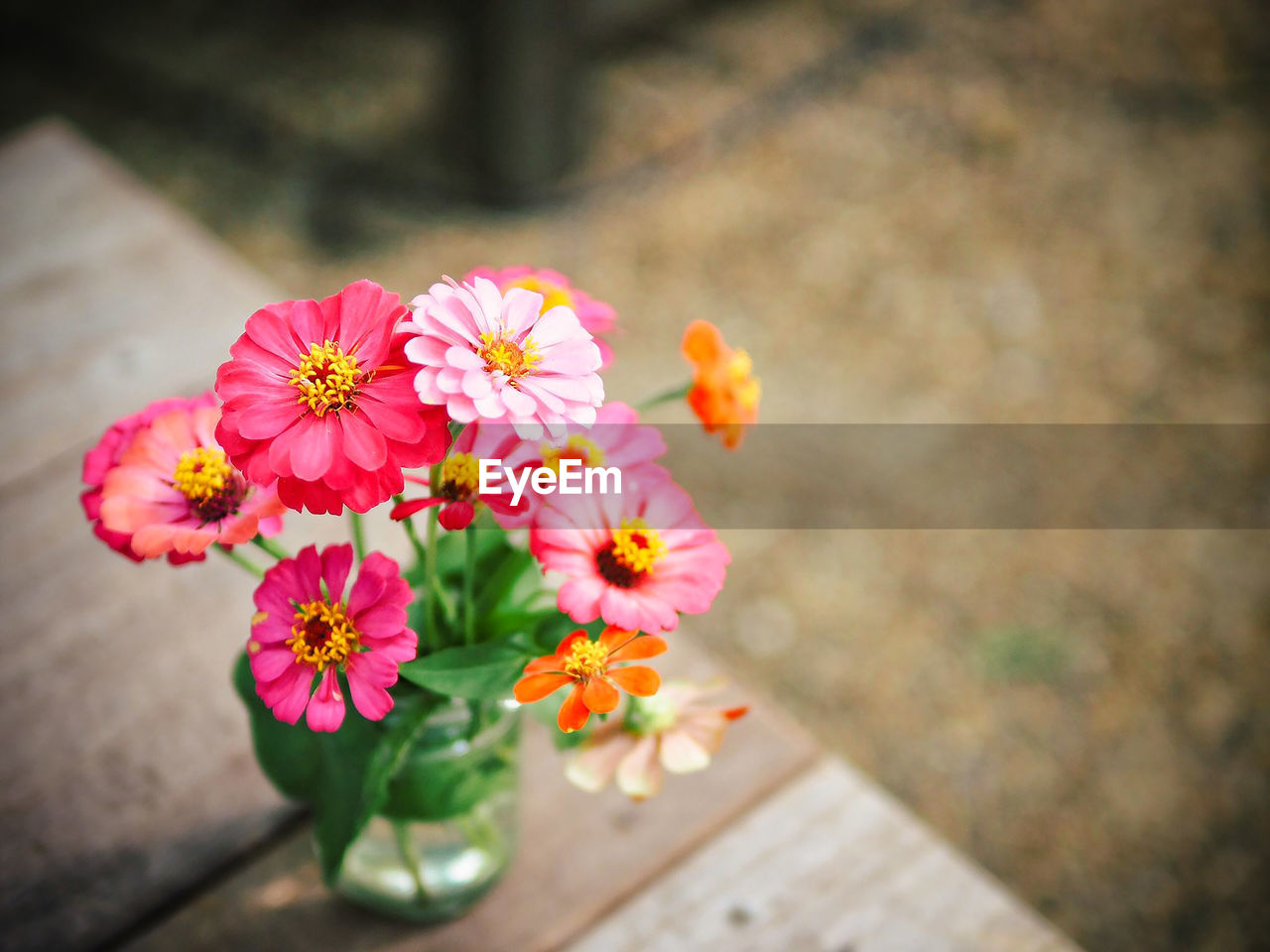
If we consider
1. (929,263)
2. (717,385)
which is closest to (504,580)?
(717,385)

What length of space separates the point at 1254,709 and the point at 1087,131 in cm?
145

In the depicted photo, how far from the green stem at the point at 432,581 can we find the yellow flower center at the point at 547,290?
0.10 metres

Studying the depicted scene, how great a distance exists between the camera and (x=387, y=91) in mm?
2361

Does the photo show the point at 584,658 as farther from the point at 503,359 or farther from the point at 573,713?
the point at 503,359

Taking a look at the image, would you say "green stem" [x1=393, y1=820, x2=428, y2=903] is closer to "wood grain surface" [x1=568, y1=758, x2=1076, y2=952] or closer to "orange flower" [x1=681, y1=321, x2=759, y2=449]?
"wood grain surface" [x1=568, y1=758, x2=1076, y2=952]

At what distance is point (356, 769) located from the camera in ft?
1.66

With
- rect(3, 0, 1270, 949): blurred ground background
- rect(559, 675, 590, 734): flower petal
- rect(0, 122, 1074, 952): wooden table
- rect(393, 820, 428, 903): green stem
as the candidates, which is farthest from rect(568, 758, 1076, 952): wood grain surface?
rect(3, 0, 1270, 949): blurred ground background

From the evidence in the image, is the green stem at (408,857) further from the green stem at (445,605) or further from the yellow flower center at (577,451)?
the yellow flower center at (577,451)

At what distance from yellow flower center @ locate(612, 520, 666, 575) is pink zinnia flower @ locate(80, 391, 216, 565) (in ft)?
0.63

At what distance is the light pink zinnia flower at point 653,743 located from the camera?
19.0 inches

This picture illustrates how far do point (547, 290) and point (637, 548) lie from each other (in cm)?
15

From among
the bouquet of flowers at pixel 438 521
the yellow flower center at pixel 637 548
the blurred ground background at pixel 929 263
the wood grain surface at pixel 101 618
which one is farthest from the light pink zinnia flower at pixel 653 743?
the blurred ground background at pixel 929 263

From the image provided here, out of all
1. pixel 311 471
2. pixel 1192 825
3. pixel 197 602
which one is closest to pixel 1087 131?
pixel 1192 825

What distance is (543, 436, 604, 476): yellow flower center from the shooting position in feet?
1.41
